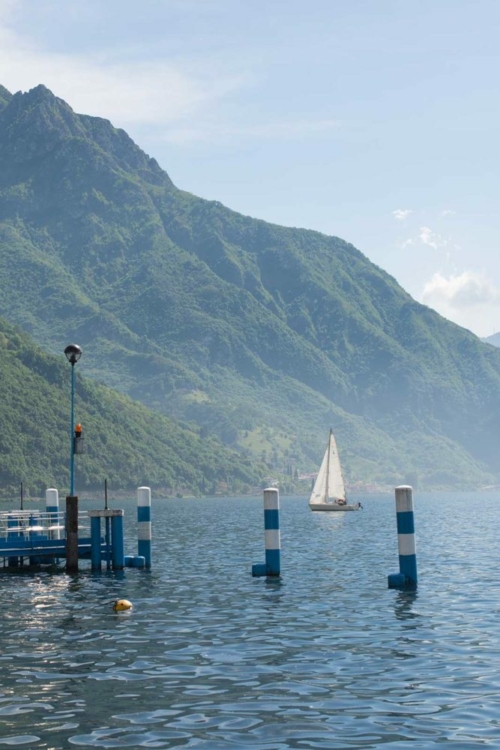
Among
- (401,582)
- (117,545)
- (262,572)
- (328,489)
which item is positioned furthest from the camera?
(328,489)

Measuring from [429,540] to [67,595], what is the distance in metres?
46.3

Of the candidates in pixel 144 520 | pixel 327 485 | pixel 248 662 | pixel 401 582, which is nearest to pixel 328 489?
pixel 327 485

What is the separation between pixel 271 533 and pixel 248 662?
16.4 m

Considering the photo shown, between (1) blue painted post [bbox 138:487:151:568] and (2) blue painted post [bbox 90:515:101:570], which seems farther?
(1) blue painted post [bbox 138:487:151:568]

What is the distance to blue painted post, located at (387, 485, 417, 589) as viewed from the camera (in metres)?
34.6

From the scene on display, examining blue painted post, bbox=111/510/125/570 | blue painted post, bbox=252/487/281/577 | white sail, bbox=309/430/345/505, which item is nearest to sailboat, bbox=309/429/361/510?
white sail, bbox=309/430/345/505

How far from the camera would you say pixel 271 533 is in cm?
3934

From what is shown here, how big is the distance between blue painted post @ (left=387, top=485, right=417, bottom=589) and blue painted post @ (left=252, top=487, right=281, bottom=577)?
184 inches

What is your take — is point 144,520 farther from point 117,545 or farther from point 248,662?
point 248,662

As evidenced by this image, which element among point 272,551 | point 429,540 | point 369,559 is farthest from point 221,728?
point 429,540

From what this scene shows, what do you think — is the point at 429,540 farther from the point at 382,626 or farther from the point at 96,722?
the point at 96,722

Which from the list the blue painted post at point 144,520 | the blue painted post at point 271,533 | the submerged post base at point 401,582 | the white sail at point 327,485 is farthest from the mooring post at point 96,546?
the white sail at point 327,485

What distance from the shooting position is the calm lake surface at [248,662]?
16.9 meters

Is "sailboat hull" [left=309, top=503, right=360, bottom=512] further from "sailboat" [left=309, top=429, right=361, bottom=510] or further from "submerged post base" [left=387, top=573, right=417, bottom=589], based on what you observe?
"submerged post base" [left=387, top=573, right=417, bottom=589]
